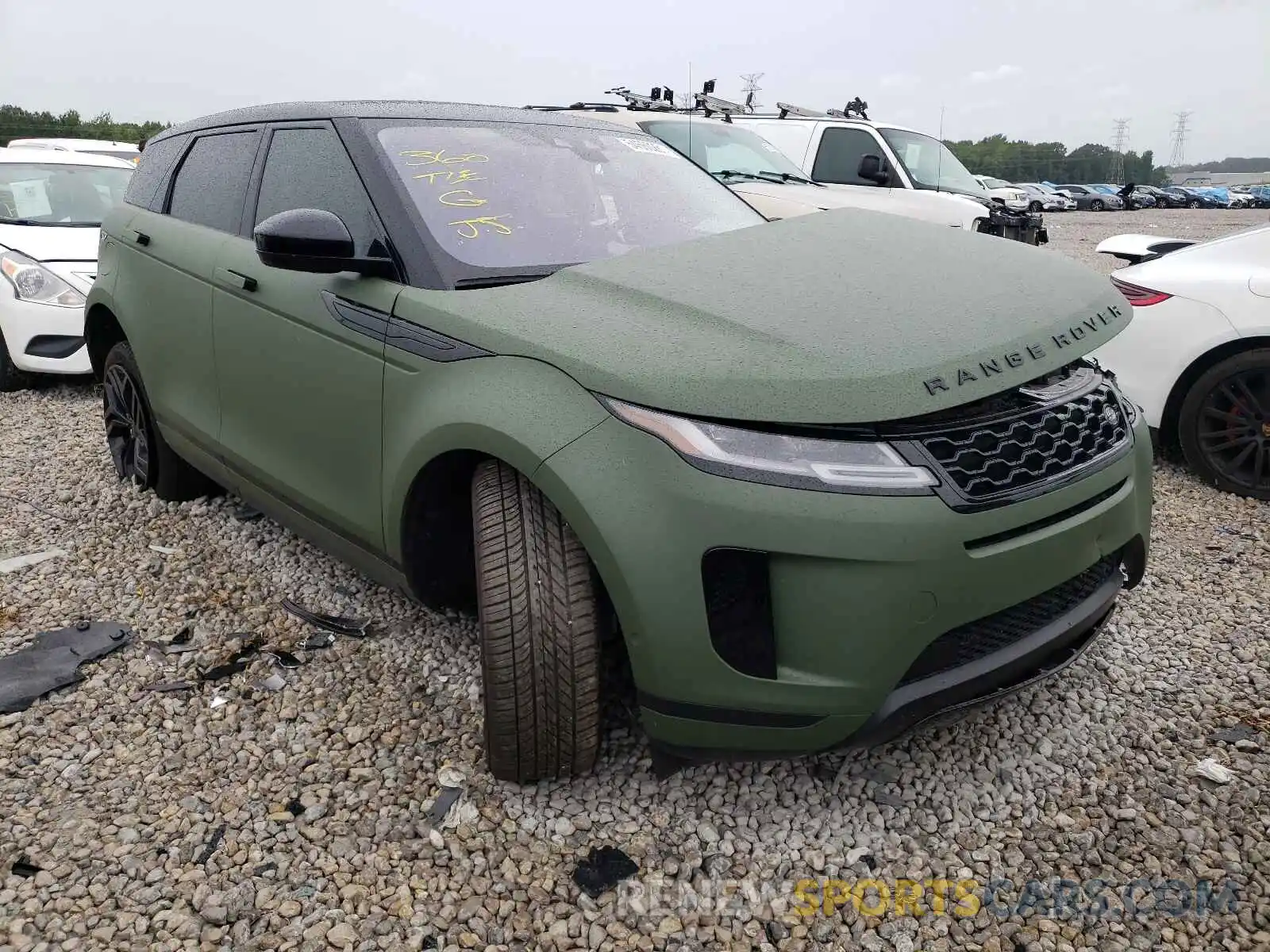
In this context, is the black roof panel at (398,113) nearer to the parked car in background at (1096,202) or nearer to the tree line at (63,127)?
the tree line at (63,127)

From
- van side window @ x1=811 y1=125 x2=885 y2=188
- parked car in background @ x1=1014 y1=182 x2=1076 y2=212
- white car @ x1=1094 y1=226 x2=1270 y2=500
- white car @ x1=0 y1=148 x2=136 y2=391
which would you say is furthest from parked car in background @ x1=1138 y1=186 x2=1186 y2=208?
white car @ x1=0 y1=148 x2=136 y2=391

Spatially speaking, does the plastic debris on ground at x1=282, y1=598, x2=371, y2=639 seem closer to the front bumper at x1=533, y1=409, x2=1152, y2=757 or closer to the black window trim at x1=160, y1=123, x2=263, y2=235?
the black window trim at x1=160, y1=123, x2=263, y2=235

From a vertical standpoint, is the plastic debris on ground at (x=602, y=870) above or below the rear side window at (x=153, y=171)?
below

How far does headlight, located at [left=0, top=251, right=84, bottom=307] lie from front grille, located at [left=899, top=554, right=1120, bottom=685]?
631 cm

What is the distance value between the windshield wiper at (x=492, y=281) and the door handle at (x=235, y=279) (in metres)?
0.98

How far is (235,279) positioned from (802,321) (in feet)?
6.69

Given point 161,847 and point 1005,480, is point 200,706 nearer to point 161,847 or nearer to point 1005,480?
point 161,847

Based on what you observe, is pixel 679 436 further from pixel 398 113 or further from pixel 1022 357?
pixel 398 113

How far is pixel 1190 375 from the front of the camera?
4.65m

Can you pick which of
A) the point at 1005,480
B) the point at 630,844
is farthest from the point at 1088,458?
the point at 630,844

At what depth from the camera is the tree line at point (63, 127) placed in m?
25.4

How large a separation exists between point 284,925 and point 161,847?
0.43 m

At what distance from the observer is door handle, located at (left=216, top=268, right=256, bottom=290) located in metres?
3.09

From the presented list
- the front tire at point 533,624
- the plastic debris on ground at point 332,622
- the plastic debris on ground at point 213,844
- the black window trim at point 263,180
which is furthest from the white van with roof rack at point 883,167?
the plastic debris on ground at point 213,844
